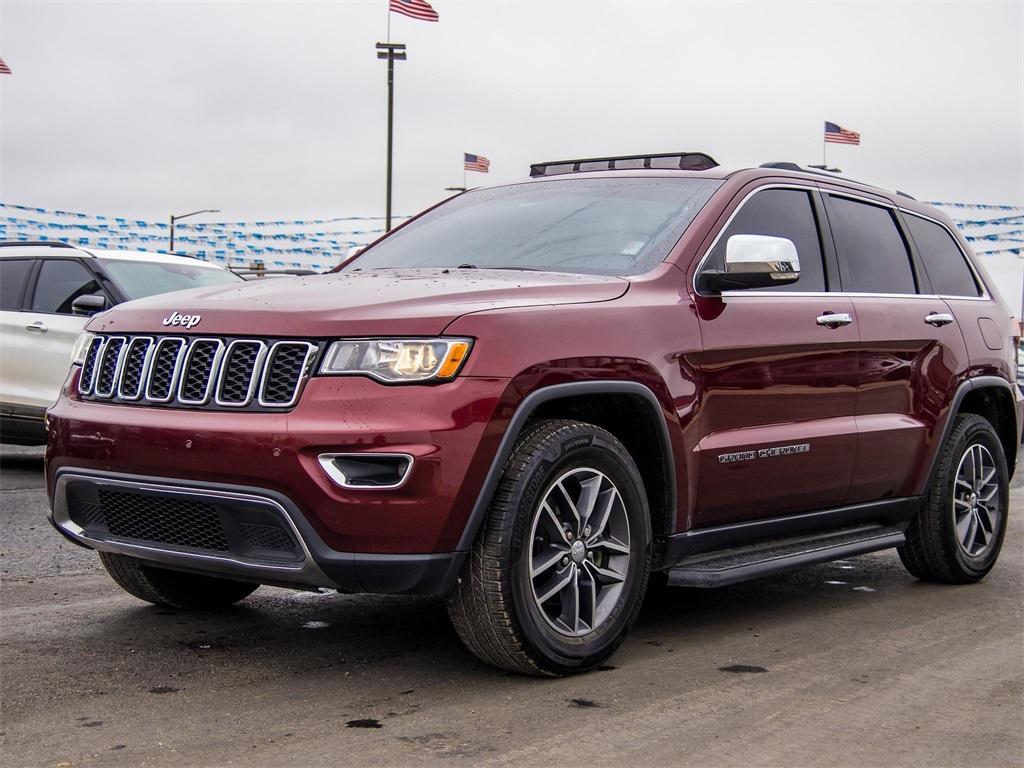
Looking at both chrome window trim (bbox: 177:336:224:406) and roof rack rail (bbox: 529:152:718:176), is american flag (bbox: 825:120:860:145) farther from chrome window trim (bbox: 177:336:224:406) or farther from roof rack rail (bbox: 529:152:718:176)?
chrome window trim (bbox: 177:336:224:406)

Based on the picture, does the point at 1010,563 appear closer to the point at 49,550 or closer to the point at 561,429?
the point at 561,429

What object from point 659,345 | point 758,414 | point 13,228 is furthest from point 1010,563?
point 13,228

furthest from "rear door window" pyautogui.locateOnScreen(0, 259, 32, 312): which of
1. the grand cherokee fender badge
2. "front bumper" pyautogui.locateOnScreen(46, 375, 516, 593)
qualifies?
the grand cherokee fender badge

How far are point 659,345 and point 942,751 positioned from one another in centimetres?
165

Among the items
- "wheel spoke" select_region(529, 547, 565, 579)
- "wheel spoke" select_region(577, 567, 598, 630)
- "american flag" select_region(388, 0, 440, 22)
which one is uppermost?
"american flag" select_region(388, 0, 440, 22)

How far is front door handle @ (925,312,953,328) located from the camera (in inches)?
251

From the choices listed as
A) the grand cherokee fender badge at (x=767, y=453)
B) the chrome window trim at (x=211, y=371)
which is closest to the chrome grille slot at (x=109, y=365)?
the chrome window trim at (x=211, y=371)

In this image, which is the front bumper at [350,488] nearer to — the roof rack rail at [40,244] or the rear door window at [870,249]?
the rear door window at [870,249]

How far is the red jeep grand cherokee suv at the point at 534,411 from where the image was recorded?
4.07m

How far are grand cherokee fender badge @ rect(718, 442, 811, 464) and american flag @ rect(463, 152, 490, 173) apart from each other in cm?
3167

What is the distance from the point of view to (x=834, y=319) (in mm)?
5664

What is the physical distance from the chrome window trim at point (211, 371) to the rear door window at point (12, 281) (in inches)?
279

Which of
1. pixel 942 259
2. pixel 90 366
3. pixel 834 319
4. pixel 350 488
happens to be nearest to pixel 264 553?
pixel 350 488

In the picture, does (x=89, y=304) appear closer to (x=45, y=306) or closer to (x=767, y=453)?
(x=45, y=306)
